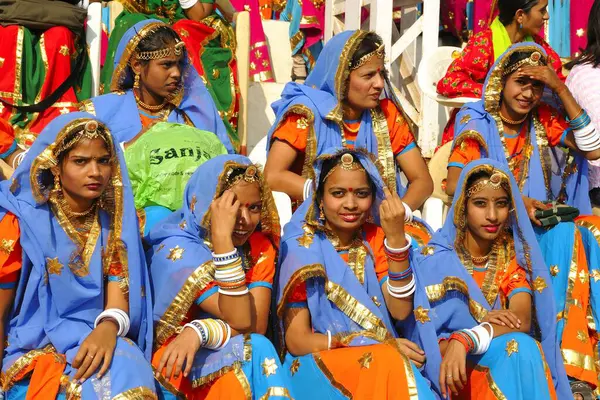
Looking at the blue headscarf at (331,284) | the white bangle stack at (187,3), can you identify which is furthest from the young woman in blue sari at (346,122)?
the white bangle stack at (187,3)

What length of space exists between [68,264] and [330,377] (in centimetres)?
117

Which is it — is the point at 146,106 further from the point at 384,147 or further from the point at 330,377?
the point at 330,377

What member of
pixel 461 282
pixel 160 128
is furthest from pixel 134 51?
pixel 461 282

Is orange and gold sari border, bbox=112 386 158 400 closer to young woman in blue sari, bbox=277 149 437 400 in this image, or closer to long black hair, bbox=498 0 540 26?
young woman in blue sari, bbox=277 149 437 400

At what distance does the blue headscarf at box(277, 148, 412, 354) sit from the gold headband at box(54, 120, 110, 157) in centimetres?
98

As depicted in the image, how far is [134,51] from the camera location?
239 inches

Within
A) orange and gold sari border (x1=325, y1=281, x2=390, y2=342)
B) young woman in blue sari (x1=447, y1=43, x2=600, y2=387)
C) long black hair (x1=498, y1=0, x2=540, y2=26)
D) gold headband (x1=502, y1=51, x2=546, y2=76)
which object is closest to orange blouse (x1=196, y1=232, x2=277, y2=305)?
orange and gold sari border (x1=325, y1=281, x2=390, y2=342)

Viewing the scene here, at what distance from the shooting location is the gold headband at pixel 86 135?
15.1 ft

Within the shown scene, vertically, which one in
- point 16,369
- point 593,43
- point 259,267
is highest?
point 593,43

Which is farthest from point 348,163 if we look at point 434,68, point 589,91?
point 434,68

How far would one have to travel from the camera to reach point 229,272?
14.7 ft

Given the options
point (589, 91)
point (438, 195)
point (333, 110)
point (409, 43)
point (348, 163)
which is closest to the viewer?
point (348, 163)

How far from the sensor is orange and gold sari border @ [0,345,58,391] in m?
4.40

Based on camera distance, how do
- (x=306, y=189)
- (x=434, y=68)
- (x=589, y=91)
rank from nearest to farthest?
(x=306, y=189)
(x=589, y=91)
(x=434, y=68)
